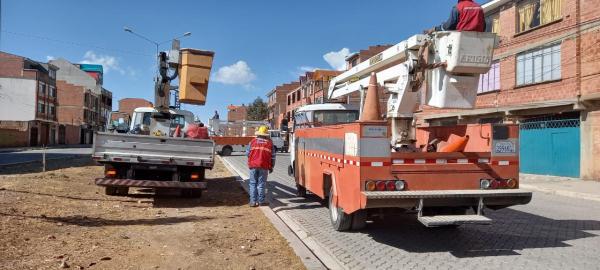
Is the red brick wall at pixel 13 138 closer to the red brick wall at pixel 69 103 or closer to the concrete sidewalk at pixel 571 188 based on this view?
the red brick wall at pixel 69 103

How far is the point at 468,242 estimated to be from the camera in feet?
22.2

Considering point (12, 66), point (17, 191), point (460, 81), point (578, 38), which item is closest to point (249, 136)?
point (578, 38)

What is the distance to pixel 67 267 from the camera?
510 centimetres

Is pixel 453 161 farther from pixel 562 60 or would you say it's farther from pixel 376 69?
pixel 562 60

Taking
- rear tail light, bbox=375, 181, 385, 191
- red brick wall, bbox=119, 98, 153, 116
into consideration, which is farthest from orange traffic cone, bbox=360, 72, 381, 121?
red brick wall, bbox=119, 98, 153, 116

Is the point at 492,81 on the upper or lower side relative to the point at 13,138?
upper

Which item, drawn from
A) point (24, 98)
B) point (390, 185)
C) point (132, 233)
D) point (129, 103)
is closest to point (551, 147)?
point (390, 185)

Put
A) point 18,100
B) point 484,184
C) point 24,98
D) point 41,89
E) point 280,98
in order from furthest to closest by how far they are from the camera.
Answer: point 280,98
point 41,89
point 24,98
point 18,100
point 484,184

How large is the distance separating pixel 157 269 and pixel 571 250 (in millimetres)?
5197

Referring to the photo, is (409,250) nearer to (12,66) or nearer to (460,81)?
(460,81)

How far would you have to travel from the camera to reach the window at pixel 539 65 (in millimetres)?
20562

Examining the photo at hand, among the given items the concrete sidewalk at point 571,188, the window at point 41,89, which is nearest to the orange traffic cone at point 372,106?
the concrete sidewalk at point 571,188

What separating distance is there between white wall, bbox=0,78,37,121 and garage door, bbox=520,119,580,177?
58.9 m

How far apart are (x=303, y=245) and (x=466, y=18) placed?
3.75m
